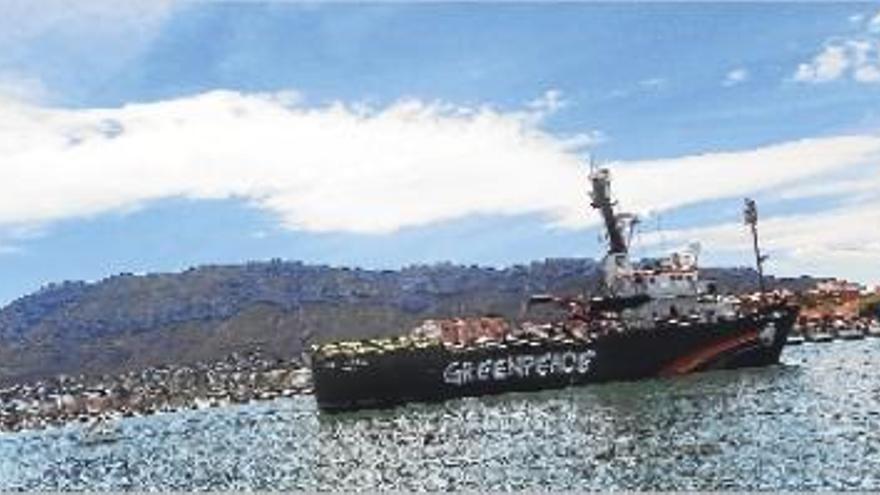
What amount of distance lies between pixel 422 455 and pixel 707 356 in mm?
48234

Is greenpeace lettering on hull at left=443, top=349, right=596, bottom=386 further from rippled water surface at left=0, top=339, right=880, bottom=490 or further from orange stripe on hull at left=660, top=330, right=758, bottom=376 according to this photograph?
orange stripe on hull at left=660, top=330, right=758, bottom=376

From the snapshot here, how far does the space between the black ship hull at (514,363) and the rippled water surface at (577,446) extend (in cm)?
250

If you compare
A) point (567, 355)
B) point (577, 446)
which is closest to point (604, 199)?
point (567, 355)

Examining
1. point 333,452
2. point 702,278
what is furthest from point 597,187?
point 333,452

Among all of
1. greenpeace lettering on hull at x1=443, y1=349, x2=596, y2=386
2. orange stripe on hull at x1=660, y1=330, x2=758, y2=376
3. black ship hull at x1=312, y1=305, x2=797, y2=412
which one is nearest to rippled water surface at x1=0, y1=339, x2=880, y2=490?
greenpeace lettering on hull at x1=443, y1=349, x2=596, y2=386

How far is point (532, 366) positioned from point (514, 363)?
4.58ft

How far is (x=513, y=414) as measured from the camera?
270 feet

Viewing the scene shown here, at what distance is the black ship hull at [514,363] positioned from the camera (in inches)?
4028

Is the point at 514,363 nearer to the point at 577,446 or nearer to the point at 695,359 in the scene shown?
the point at 695,359

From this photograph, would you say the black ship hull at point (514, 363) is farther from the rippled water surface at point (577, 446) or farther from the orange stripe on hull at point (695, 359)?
the rippled water surface at point (577, 446)

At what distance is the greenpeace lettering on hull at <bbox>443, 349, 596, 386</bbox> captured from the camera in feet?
340

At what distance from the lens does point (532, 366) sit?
103750 mm

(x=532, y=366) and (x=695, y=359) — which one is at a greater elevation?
(x=532, y=366)

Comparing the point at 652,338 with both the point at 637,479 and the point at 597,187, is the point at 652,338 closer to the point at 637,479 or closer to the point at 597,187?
the point at 597,187
